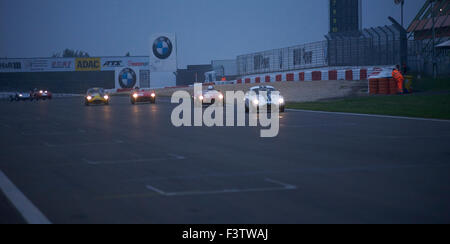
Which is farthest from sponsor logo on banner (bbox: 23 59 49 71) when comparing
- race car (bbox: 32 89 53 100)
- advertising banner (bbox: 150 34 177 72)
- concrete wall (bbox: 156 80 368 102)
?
concrete wall (bbox: 156 80 368 102)

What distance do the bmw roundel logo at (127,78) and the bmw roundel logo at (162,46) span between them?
9169 millimetres

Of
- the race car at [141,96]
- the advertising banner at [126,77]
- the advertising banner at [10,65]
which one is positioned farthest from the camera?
the advertising banner at [10,65]

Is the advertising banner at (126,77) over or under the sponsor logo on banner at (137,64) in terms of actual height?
under

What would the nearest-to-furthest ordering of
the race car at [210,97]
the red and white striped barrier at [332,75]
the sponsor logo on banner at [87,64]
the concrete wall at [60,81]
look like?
the race car at [210,97], the red and white striped barrier at [332,75], the sponsor logo on banner at [87,64], the concrete wall at [60,81]

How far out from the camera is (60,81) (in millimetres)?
89625

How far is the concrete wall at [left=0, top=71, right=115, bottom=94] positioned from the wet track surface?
74.2 metres

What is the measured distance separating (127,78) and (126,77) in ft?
0.64

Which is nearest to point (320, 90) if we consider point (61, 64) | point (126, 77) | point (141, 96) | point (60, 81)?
point (141, 96)

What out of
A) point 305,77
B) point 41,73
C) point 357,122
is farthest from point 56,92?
point 357,122

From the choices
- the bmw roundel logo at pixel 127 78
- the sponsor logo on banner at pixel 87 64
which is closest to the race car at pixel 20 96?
the bmw roundel logo at pixel 127 78

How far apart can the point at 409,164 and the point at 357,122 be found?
985 cm

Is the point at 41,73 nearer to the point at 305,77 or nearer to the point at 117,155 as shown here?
the point at 305,77

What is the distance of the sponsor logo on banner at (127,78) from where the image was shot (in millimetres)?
73312

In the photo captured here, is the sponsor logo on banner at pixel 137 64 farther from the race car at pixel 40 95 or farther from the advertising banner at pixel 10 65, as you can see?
the race car at pixel 40 95
